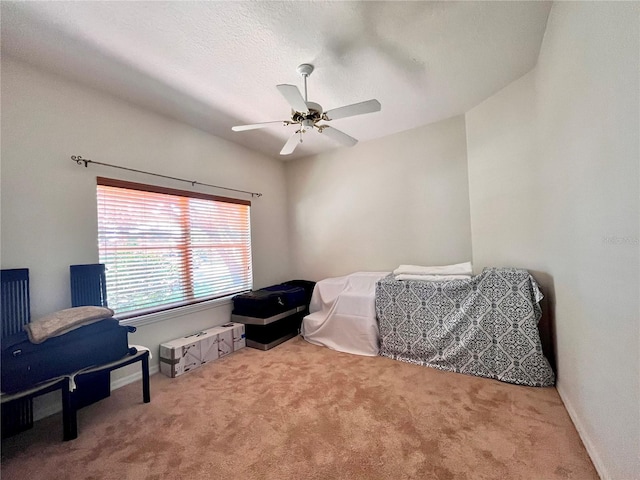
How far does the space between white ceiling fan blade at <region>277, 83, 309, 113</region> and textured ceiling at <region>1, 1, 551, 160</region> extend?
0.44 m

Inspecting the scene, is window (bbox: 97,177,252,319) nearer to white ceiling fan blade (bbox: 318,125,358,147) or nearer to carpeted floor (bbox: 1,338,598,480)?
carpeted floor (bbox: 1,338,598,480)

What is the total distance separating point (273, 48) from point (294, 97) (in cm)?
49

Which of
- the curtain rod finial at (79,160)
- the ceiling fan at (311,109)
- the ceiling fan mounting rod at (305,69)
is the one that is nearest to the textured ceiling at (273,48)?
the ceiling fan mounting rod at (305,69)

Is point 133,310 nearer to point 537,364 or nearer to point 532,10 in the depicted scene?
point 537,364

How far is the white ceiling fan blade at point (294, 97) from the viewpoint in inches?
65.1

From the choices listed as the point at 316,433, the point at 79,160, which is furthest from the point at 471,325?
the point at 79,160

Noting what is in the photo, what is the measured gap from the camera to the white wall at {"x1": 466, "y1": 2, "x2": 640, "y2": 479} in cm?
101

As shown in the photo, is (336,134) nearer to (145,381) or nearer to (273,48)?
(273,48)

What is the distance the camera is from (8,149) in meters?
1.90

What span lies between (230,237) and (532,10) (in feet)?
11.5

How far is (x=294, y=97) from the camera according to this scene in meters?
1.76

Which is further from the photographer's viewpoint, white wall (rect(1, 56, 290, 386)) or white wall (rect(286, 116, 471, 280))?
white wall (rect(286, 116, 471, 280))

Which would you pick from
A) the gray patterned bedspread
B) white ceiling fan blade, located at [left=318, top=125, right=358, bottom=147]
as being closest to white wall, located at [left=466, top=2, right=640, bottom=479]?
the gray patterned bedspread

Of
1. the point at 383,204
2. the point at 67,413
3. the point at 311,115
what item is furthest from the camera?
the point at 383,204
